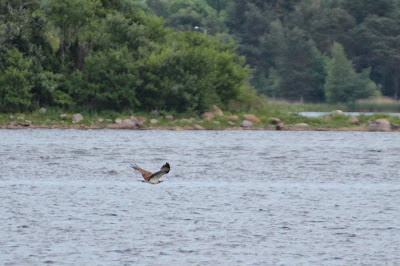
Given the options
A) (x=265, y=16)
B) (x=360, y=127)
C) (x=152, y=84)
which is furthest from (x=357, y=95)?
(x=152, y=84)

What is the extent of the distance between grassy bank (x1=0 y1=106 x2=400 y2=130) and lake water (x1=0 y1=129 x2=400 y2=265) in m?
17.7

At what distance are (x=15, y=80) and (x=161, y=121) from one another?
12.1 m

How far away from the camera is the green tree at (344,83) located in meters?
109

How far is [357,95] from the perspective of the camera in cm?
10919

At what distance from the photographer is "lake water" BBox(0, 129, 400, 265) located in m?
17.9

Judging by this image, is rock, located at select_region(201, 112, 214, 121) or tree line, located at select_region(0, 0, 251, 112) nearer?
tree line, located at select_region(0, 0, 251, 112)

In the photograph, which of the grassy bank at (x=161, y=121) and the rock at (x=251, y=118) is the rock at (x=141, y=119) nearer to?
the grassy bank at (x=161, y=121)

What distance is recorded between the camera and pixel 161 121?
224ft

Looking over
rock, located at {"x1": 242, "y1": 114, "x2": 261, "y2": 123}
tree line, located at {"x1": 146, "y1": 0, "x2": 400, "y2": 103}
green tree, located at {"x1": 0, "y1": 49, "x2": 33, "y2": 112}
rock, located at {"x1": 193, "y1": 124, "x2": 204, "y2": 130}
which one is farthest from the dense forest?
tree line, located at {"x1": 146, "y1": 0, "x2": 400, "y2": 103}

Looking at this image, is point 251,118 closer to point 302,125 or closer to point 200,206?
point 302,125

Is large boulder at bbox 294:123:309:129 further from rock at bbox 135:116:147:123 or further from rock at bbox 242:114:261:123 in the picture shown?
rock at bbox 135:116:147:123

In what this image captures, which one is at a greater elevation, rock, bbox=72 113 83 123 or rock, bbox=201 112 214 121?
rock, bbox=201 112 214 121

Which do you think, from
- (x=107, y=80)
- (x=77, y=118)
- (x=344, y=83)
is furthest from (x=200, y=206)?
(x=344, y=83)

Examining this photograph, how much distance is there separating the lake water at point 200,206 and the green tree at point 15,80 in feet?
58.8
